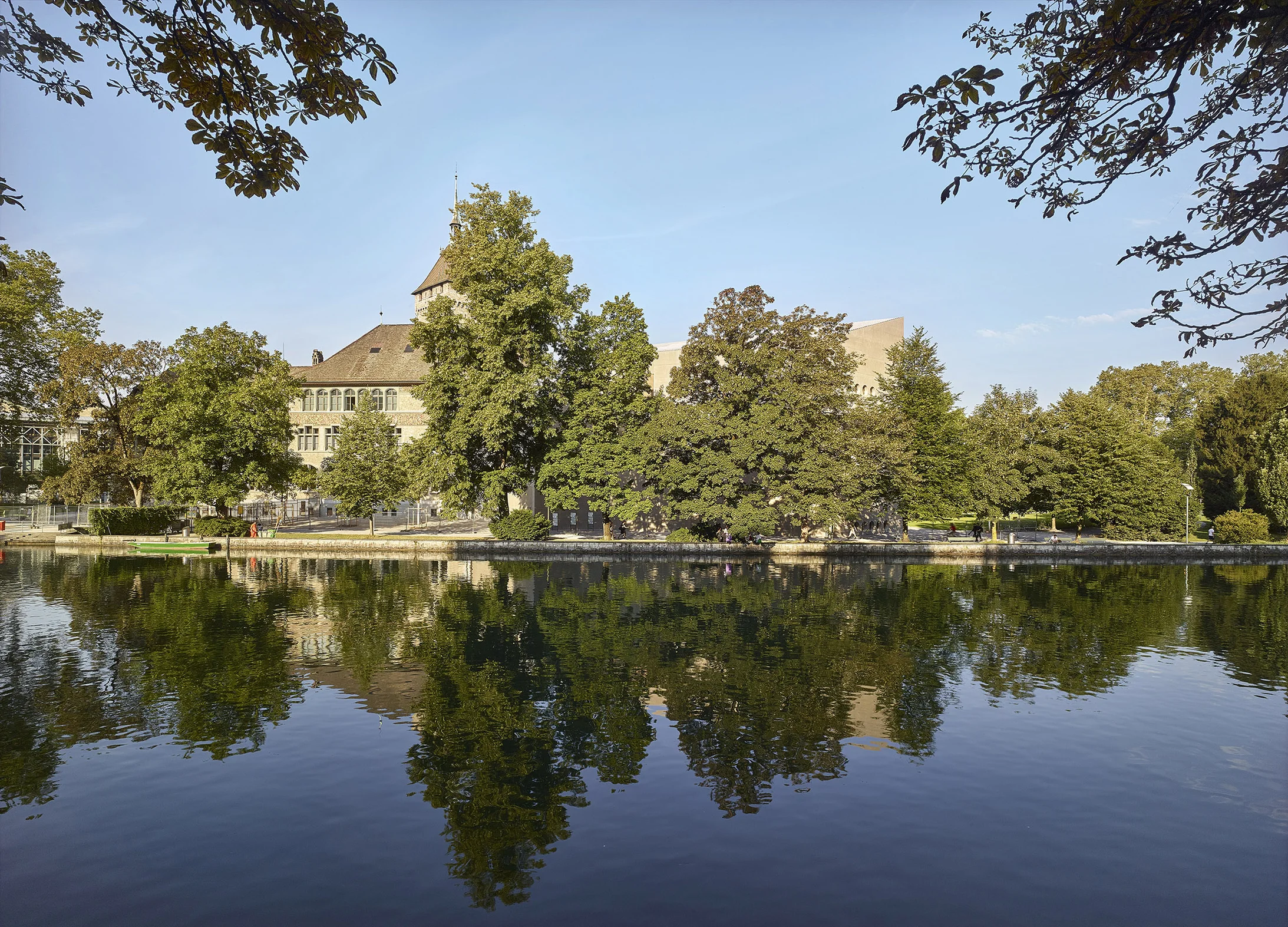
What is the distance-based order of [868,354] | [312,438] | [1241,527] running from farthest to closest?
[312,438]
[868,354]
[1241,527]

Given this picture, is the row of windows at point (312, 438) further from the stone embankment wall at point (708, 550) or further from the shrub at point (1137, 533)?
the shrub at point (1137, 533)

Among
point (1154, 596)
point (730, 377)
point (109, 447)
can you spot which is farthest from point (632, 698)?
point (109, 447)

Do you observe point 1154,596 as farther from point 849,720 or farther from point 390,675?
point 390,675

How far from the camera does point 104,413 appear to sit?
45875 mm

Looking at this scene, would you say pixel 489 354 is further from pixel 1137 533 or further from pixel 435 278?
pixel 1137 533

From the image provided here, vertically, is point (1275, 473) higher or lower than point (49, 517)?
higher

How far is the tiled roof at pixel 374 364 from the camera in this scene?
61.3 m

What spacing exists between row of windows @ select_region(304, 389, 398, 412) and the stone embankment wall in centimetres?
2043

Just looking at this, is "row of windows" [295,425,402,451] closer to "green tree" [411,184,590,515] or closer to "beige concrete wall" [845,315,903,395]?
"green tree" [411,184,590,515]

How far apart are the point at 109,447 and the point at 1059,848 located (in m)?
52.1

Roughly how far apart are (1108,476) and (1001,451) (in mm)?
7163

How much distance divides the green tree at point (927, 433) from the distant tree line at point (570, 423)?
0.13 m

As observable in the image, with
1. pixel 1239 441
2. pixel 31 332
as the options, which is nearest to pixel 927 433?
pixel 1239 441

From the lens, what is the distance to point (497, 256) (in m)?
39.3
